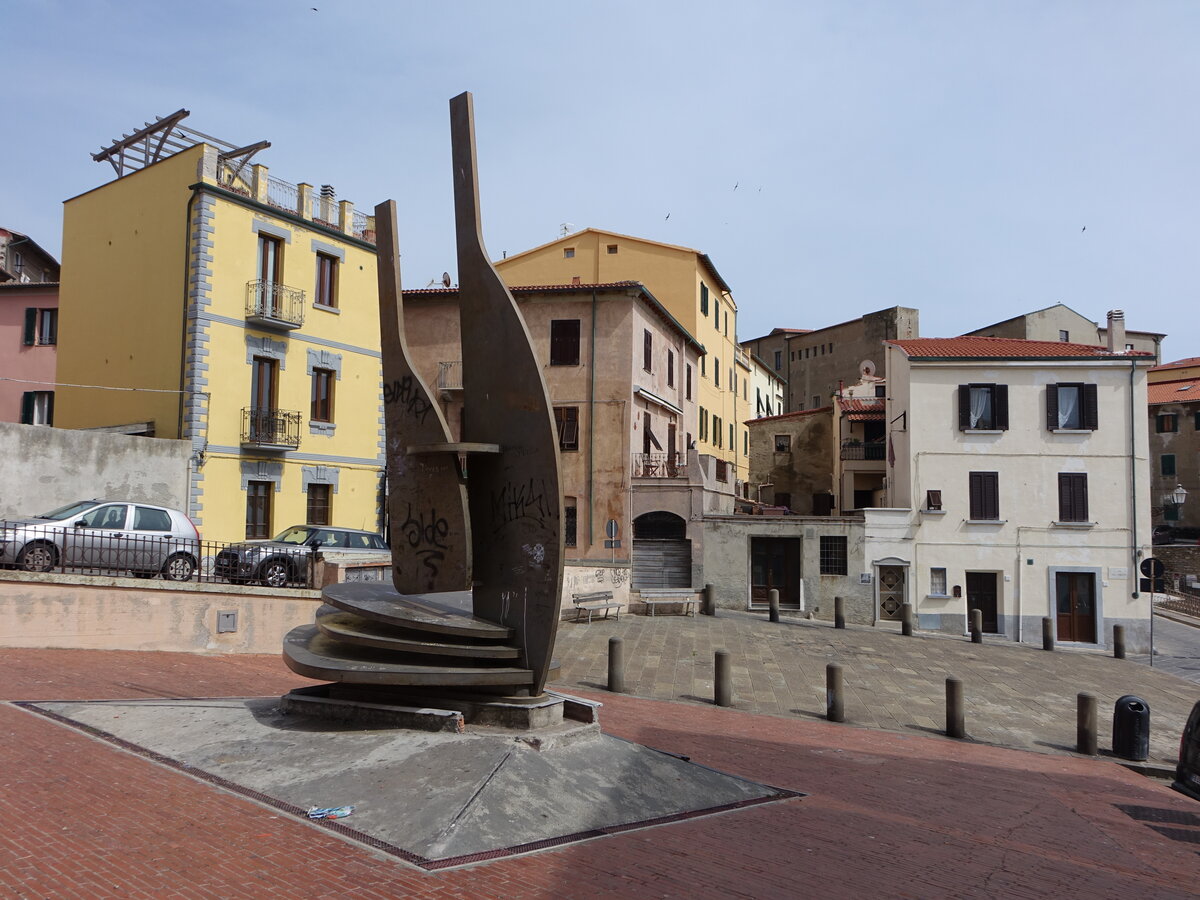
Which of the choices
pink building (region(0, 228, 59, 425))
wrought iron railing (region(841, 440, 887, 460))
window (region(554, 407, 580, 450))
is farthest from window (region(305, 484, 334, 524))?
wrought iron railing (region(841, 440, 887, 460))

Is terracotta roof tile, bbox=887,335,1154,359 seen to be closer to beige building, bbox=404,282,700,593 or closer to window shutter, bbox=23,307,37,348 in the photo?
beige building, bbox=404,282,700,593

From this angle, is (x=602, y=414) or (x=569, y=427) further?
(x=569, y=427)

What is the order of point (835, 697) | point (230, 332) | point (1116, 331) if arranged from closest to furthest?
point (835, 697)
point (230, 332)
point (1116, 331)

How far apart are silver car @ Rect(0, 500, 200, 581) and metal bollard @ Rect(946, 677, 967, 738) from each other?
38.4 ft

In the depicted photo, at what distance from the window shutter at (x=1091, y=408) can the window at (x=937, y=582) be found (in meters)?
6.75

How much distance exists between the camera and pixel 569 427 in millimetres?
29172

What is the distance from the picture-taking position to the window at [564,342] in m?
29.3

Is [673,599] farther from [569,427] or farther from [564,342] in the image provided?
[564,342]

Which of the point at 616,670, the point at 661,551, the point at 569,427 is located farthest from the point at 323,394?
the point at 616,670

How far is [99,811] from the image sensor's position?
5703 millimetres

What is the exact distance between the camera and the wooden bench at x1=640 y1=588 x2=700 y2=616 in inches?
987

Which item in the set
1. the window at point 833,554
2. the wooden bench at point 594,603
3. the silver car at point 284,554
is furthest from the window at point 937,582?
the silver car at point 284,554

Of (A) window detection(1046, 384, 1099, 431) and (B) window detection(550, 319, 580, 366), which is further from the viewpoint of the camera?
(B) window detection(550, 319, 580, 366)

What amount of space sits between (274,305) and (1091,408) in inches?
990
